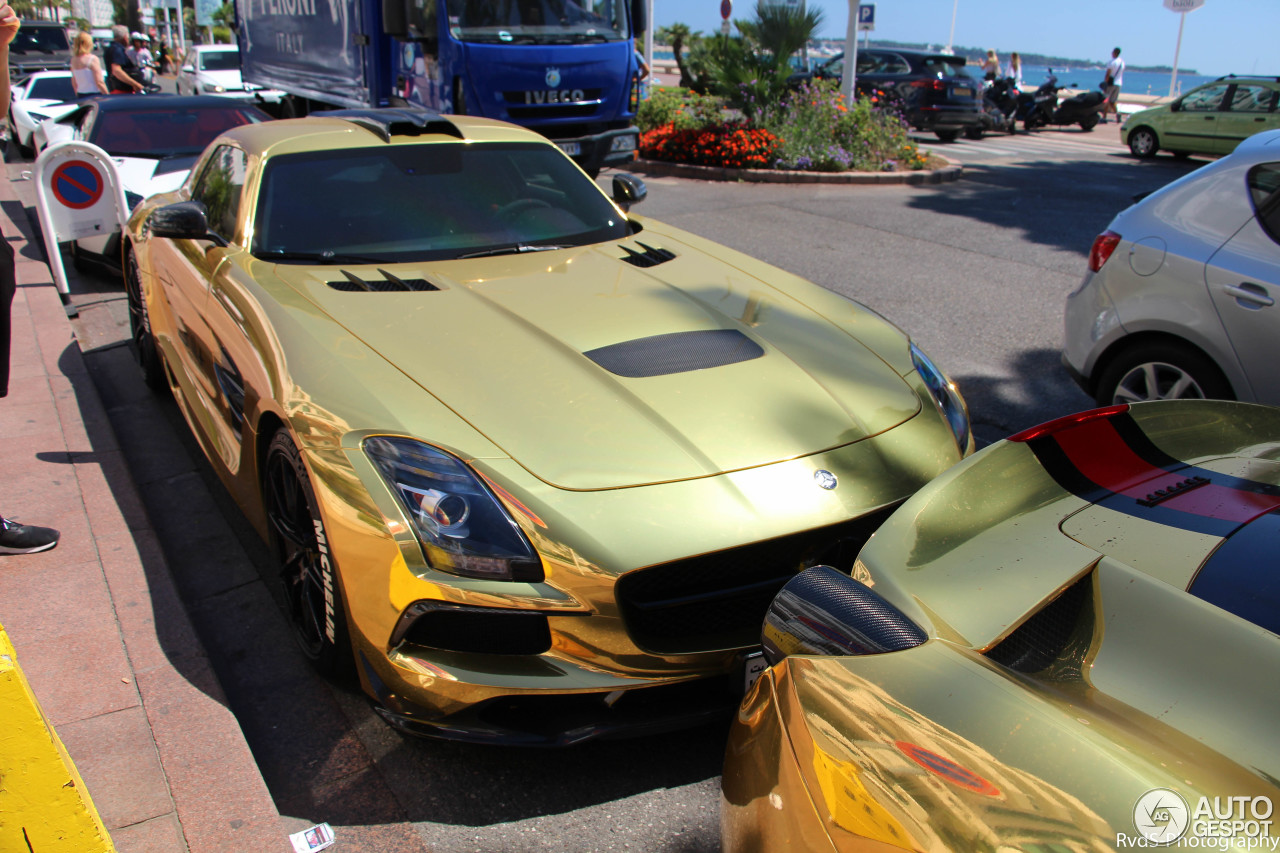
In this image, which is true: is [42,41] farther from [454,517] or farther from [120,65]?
[454,517]

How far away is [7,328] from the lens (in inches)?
142

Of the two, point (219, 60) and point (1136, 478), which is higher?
point (219, 60)

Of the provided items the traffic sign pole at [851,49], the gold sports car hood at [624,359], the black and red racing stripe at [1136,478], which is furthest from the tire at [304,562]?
the traffic sign pole at [851,49]

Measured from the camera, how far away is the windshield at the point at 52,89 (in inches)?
603

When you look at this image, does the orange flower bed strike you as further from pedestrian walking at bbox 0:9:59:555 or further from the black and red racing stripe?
the black and red racing stripe

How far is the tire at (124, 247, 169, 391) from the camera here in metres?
5.28

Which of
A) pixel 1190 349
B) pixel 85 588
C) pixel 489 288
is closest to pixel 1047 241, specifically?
pixel 1190 349

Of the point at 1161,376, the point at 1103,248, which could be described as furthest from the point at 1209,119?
the point at 1161,376

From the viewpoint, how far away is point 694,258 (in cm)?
411

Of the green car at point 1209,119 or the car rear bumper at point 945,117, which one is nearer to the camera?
the green car at point 1209,119

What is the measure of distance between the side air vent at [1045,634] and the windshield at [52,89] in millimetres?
17274

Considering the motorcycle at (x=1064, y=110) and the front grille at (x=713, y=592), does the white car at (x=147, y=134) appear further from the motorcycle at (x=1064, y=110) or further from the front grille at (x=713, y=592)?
the motorcycle at (x=1064, y=110)

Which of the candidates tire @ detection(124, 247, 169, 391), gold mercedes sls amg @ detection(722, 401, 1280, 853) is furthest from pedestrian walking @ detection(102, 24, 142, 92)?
gold mercedes sls amg @ detection(722, 401, 1280, 853)

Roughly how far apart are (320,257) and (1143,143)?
1741 centimetres
